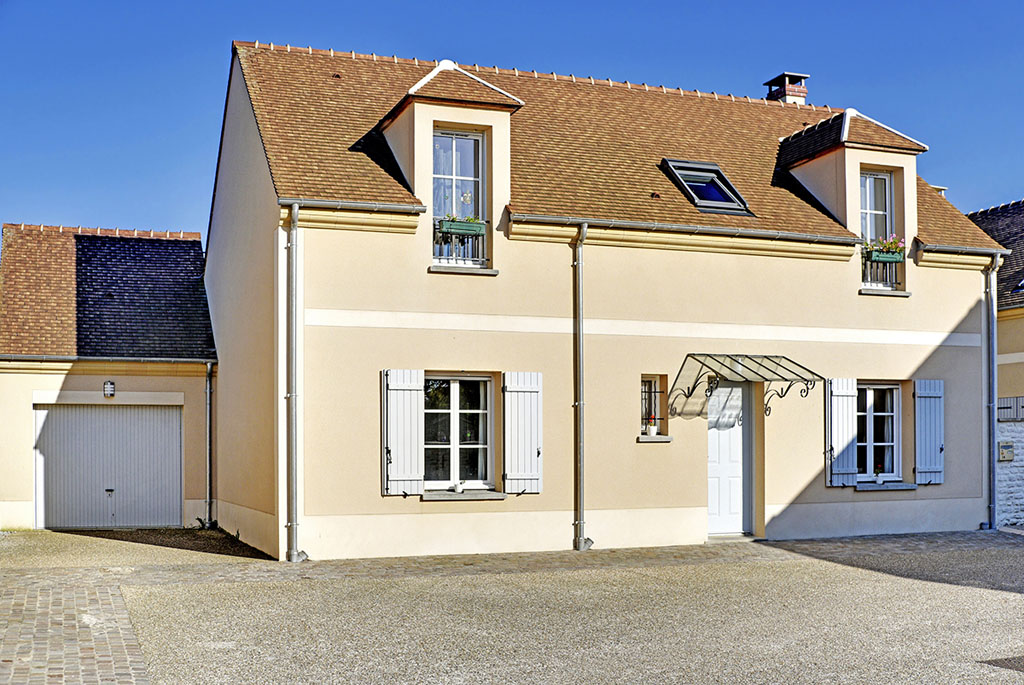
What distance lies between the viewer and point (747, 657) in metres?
7.66

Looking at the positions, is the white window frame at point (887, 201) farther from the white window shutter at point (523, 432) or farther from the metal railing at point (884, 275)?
the white window shutter at point (523, 432)

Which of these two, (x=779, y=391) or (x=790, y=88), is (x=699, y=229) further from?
(x=790, y=88)

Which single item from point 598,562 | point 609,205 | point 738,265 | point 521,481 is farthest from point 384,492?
point 738,265

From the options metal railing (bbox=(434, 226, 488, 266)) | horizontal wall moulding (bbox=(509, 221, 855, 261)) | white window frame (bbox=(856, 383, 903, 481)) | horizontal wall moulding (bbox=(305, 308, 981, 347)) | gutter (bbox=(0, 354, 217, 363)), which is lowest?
white window frame (bbox=(856, 383, 903, 481))

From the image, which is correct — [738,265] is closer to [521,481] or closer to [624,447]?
[624,447]

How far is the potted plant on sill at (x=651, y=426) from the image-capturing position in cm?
1422

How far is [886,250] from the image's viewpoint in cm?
1561

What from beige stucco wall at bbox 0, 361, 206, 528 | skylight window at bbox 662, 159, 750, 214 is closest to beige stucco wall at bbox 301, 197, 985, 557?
skylight window at bbox 662, 159, 750, 214

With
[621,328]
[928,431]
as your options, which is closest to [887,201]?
[928,431]

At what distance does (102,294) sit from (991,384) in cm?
1406

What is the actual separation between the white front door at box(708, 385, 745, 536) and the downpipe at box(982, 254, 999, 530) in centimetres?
404

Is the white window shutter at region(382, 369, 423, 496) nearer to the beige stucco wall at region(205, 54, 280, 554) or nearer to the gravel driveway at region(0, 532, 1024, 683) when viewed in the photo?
the gravel driveway at region(0, 532, 1024, 683)

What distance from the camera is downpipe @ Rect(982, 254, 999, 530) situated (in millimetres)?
16016

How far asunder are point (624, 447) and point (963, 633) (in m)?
5.89
